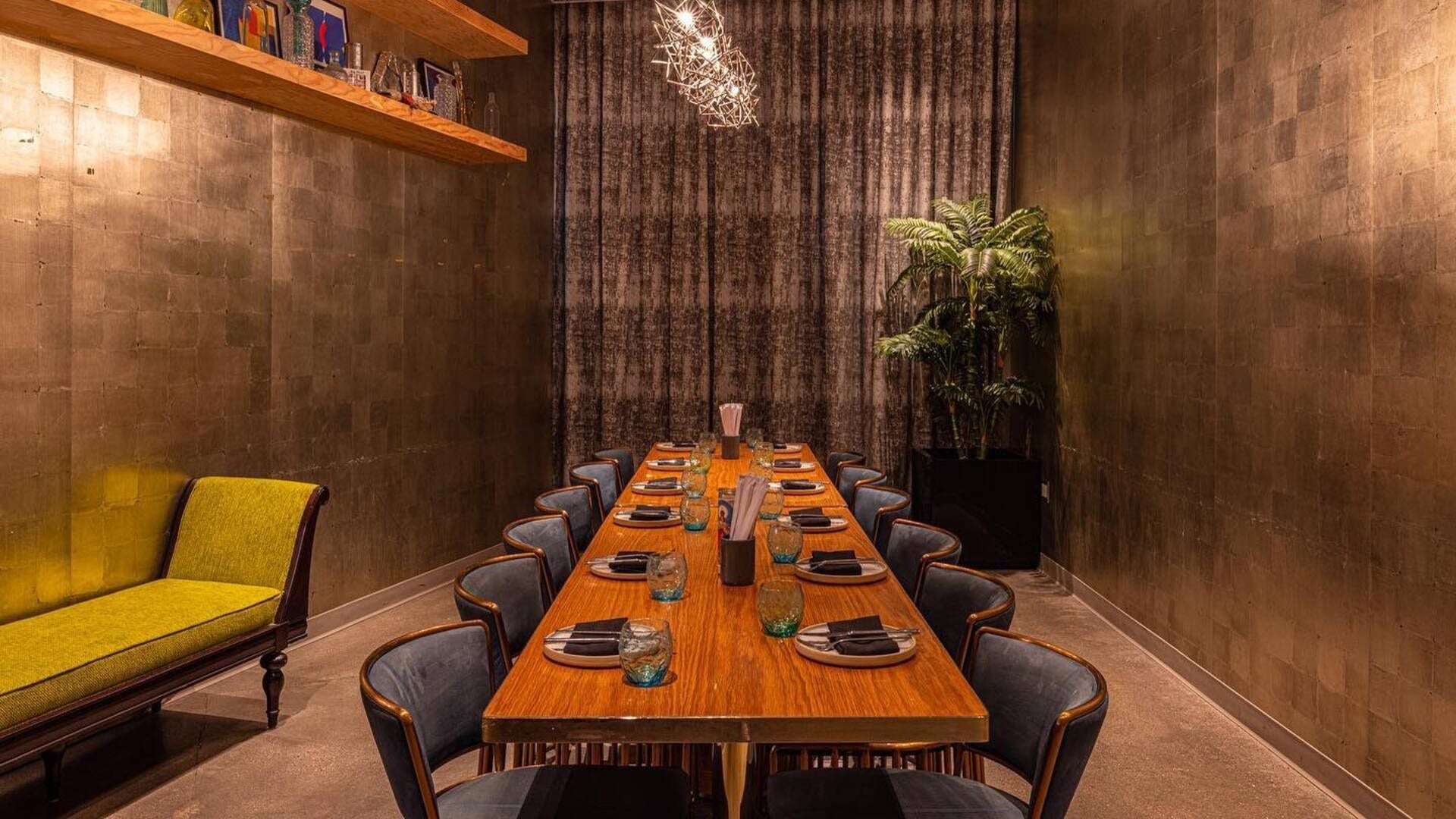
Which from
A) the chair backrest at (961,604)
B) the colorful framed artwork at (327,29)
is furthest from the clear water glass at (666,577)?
the colorful framed artwork at (327,29)

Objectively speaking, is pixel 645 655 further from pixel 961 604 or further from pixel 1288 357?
pixel 1288 357

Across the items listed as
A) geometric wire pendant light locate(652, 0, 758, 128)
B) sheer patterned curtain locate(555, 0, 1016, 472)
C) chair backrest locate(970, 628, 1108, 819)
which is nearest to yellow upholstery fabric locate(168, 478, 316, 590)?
geometric wire pendant light locate(652, 0, 758, 128)

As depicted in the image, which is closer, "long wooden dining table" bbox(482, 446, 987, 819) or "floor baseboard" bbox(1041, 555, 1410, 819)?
"long wooden dining table" bbox(482, 446, 987, 819)

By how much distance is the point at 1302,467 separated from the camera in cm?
342

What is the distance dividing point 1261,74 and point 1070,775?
9.76ft

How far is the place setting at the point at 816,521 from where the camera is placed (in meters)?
3.44

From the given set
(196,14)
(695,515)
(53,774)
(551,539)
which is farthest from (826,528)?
(196,14)

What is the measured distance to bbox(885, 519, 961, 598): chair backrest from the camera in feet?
9.79

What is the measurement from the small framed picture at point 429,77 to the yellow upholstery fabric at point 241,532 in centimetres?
251

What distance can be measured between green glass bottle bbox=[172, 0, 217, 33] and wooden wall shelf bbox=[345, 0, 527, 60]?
1114 mm

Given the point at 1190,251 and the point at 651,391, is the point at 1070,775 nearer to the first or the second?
the point at 1190,251

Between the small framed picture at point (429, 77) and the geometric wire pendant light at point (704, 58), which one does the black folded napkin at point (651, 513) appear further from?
the small framed picture at point (429, 77)

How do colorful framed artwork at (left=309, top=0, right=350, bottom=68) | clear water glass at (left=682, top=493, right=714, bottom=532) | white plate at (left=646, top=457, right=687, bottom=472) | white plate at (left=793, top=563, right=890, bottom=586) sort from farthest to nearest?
1. white plate at (left=646, top=457, right=687, bottom=472)
2. colorful framed artwork at (left=309, top=0, right=350, bottom=68)
3. clear water glass at (left=682, top=493, right=714, bottom=532)
4. white plate at (left=793, top=563, right=890, bottom=586)

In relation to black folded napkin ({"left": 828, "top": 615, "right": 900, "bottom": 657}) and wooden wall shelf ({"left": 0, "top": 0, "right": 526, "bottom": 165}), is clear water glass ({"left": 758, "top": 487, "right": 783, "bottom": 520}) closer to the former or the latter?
black folded napkin ({"left": 828, "top": 615, "right": 900, "bottom": 657})
